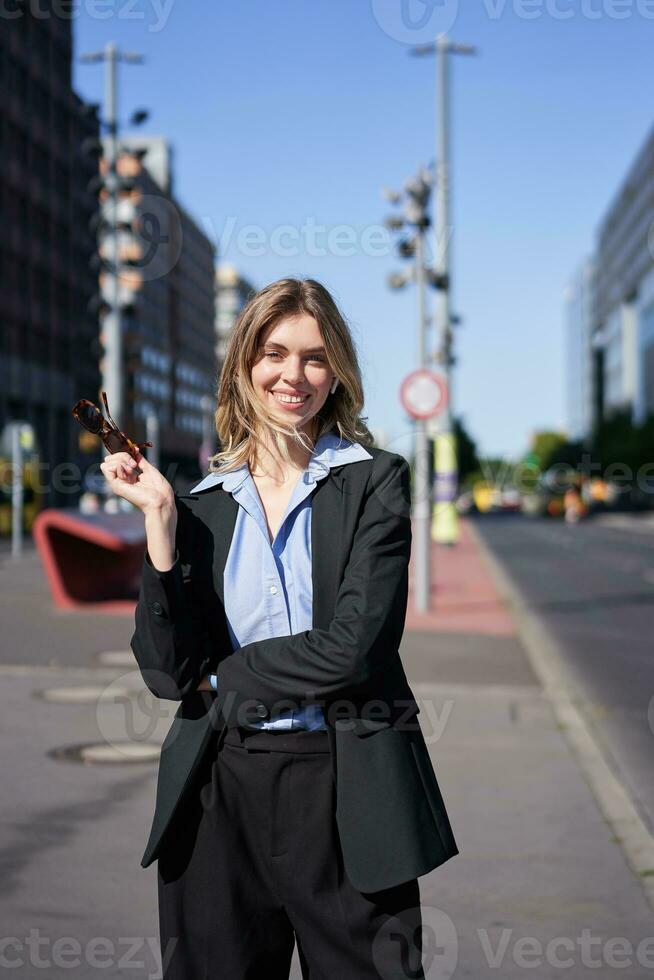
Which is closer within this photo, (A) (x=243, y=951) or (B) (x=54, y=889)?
(A) (x=243, y=951)

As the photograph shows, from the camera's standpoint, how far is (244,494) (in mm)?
2518

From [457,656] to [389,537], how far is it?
381 inches

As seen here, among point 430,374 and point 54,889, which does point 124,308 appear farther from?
point 54,889

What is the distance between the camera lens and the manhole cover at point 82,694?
30.0ft

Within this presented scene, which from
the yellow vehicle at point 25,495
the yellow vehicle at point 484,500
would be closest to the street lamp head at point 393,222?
the yellow vehicle at point 25,495

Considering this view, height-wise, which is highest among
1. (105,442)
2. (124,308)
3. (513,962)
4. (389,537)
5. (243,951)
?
(124,308)

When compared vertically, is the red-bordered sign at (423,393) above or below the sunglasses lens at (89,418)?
above

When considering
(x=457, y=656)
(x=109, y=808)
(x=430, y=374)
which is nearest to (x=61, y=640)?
(x=457, y=656)

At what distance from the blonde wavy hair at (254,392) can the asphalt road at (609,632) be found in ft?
12.5

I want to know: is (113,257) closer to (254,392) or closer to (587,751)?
(587,751)

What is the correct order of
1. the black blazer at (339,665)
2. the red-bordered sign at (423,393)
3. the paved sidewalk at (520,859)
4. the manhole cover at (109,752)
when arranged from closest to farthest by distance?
1. the black blazer at (339,665)
2. the paved sidewalk at (520,859)
3. the manhole cover at (109,752)
4. the red-bordered sign at (423,393)

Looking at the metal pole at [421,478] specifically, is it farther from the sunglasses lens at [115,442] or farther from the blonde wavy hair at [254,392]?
the sunglasses lens at [115,442]

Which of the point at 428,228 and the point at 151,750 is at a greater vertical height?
the point at 428,228

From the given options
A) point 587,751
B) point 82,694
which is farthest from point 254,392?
point 82,694
